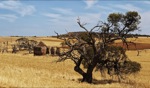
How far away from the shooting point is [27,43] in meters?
103

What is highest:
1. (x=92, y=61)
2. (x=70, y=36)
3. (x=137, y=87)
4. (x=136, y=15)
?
(x=136, y=15)

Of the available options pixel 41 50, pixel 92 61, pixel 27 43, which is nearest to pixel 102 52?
pixel 92 61

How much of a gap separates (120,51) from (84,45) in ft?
14.9

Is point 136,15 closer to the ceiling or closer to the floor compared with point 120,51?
closer to the ceiling

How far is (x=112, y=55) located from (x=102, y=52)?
10.3 ft

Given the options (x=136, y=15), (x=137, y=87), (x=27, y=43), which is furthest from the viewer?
(x=27, y=43)

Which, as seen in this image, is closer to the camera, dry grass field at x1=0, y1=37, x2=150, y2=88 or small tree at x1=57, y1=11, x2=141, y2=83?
dry grass field at x1=0, y1=37, x2=150, y2=88

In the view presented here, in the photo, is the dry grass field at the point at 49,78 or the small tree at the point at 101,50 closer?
the dry grass field at the point at 49,78

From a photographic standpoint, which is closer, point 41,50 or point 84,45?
point 84,45

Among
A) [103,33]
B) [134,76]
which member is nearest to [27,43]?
[134,76]

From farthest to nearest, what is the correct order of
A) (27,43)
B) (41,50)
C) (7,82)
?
1. (27,43)
2. (41,50)
3. (7,82)

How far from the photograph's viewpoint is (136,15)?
1387 inches

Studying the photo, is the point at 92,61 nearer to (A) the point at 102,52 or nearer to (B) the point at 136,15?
(A) the point at 102,52

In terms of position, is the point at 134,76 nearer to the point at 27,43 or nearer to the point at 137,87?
the point at 137,87
